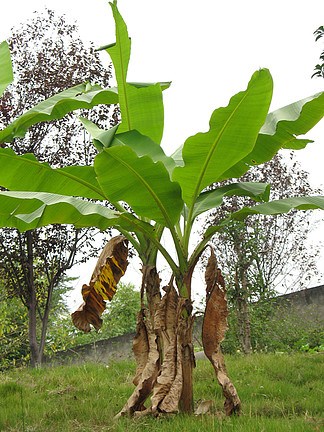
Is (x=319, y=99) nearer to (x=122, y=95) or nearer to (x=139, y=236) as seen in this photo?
(x=122, y=95)

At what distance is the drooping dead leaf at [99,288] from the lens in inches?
164

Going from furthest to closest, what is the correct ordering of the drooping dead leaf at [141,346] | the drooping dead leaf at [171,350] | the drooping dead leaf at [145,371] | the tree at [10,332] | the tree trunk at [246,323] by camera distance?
the tree at [10,332] → the tree trunk at [246,323] → the drooping dead leaf at [141,346] → the drooping dead leaf at [145,371] → the drooping dead leaf at [171,350]

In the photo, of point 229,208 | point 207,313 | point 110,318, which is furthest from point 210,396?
point 110,318

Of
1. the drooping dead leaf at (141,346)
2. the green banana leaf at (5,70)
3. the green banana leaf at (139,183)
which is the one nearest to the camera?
Result: the green banana leaf at (139,183)

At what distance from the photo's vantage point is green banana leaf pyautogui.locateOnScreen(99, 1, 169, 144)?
3.90 m

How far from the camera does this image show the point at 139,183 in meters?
3.46

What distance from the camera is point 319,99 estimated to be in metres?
3.94

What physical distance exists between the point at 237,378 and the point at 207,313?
1912 mm

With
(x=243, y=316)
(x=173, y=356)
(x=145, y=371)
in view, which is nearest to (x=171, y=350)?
(x=173, y=356)

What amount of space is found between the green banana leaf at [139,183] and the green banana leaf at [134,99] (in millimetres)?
989

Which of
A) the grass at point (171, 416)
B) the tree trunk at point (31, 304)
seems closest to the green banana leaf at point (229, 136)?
the grass at point (171, 416)

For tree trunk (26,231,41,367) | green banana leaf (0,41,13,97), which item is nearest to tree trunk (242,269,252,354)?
tree trunk (26,231,41,367)

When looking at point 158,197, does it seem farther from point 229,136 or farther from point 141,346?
point 141,346

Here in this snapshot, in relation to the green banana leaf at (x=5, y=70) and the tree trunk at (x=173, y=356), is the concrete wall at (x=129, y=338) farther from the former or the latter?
the green banana leaf at (x=5, y=70)
